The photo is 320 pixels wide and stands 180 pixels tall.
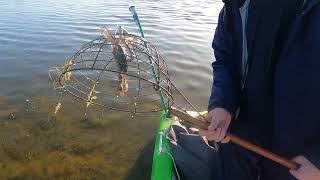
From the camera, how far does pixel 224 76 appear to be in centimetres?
275

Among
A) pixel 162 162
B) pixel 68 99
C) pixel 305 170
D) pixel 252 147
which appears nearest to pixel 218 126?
pixel 252 147

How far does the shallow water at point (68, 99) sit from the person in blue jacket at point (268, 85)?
2195mm

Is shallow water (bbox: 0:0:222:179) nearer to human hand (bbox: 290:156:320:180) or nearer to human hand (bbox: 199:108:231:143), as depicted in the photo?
human hand (bbox: 199:108:231:143)

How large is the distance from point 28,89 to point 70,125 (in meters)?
1.46

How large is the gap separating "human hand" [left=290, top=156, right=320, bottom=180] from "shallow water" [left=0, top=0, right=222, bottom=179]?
8.46 ft

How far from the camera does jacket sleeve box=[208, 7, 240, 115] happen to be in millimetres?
2701

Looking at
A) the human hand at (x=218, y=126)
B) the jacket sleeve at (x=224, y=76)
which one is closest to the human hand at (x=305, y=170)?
the human hand at (x=218, y=126)

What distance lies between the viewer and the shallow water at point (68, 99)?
15.8 ft

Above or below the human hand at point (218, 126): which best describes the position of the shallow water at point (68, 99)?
below

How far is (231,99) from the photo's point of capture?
8.87 ft

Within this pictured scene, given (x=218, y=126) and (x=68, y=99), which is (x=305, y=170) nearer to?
(x=218, y=126)

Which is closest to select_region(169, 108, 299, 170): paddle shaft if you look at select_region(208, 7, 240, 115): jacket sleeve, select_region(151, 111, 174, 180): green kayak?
select_region(208, 7, 240, 115): jacket sleeve

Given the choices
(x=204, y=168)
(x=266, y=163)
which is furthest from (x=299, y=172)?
(x=204, y=168)

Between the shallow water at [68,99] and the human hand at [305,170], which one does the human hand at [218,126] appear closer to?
the human hand at [305,170]
